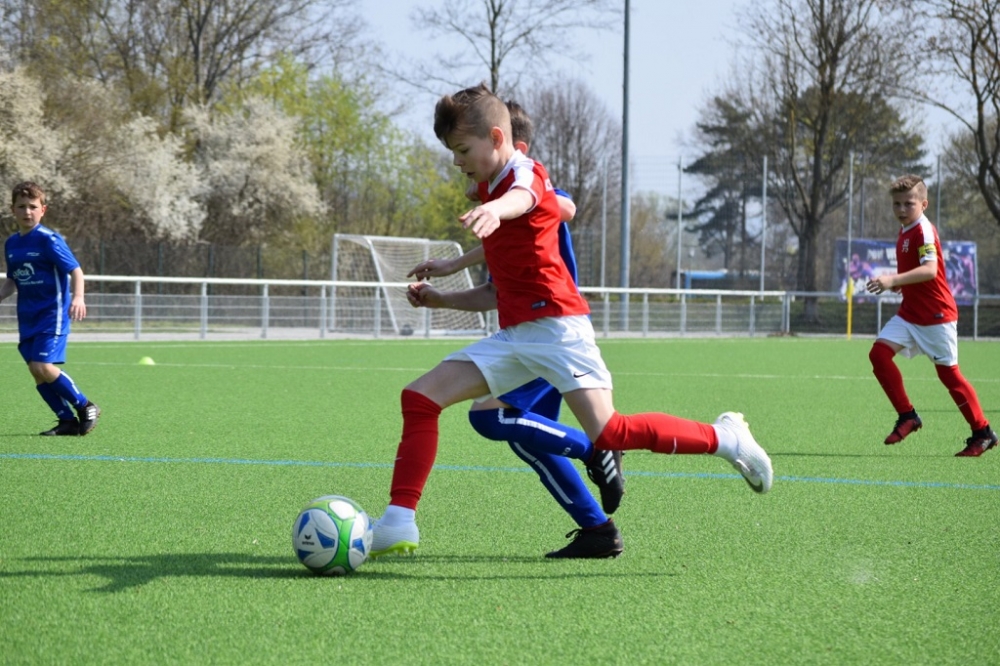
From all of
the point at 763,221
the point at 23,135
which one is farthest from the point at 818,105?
the point at 23,135

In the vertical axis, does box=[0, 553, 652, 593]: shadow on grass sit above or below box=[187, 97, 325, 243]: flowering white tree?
below

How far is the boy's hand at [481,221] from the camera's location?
3.59 meters

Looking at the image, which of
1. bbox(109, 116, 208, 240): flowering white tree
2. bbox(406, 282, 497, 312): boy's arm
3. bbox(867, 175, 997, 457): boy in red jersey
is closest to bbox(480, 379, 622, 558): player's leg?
bbox(406, 282, 497, 312): boy's arm

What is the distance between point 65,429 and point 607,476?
185 inches

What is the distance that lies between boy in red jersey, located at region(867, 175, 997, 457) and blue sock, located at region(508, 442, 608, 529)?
403cm

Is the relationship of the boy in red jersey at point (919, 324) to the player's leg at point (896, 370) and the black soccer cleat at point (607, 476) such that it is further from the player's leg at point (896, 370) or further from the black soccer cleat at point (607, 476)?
the black soccer cleat at point (607, 476)

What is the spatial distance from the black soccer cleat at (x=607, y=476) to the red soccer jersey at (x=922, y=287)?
4054mm

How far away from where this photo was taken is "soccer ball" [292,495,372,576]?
4.13 m

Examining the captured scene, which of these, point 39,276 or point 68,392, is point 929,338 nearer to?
point 68,392

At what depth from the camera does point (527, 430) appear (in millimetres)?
4441

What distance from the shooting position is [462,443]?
812 centimetres

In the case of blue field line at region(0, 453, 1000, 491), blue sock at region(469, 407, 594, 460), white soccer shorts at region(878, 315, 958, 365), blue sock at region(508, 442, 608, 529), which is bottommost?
blue field line at region(0, 453, 1000, 491)

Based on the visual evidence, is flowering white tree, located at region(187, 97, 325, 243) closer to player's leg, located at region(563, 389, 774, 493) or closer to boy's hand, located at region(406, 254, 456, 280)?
Answer: boy's hand, located at region(406, 254, 456, 280)

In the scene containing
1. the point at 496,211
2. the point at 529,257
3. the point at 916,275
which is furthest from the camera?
the point at 916,275
